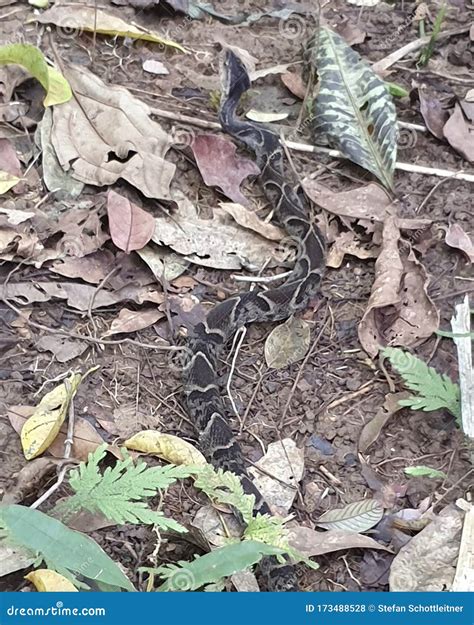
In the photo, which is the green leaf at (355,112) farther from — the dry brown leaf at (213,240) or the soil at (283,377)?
the dry brown leaf at (213,240)

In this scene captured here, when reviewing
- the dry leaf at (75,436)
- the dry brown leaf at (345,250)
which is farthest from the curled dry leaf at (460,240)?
the dry leaf at (75,436)

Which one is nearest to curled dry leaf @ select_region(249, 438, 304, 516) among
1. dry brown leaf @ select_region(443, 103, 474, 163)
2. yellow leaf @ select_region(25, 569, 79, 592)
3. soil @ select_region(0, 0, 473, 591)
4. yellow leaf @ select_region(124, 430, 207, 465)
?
soil @ select_region(0, 0, 473, 591)

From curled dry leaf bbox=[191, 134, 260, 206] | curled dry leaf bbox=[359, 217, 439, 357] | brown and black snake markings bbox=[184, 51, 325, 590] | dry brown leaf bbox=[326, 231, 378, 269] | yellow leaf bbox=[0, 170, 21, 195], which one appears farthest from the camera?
curled dry leaf bbox=[191, 134, 260, 206]

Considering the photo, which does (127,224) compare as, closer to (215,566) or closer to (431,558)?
(215,566)

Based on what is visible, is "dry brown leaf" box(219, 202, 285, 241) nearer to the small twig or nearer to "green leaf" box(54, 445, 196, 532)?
the small twig

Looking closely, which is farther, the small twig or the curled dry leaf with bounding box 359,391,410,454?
the small twig

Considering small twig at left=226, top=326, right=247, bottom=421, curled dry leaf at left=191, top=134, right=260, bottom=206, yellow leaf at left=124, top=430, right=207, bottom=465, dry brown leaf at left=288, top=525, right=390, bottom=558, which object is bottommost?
dry brown leaf at left=288, top=525, right=390, bottom=558

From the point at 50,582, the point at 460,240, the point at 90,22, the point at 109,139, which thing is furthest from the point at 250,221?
the point at 50,582
